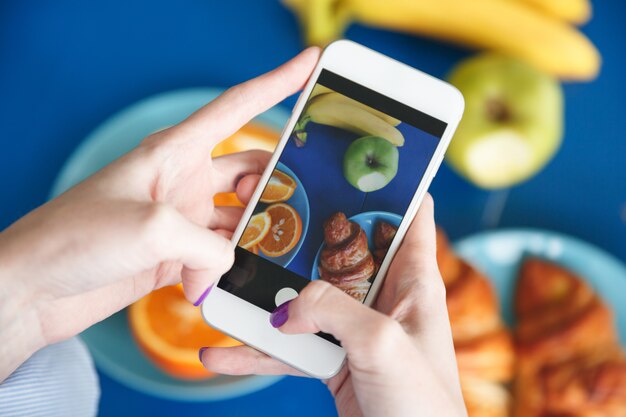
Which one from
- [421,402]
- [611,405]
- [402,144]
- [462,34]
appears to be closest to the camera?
[421,402]

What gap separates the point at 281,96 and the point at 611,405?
0.53 m

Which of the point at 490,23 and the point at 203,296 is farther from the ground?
the point at 490,23

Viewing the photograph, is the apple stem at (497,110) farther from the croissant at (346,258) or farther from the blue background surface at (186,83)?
the croissant at (346,258)

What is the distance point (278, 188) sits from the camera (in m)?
0.58

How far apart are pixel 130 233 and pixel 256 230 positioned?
5.9 inches

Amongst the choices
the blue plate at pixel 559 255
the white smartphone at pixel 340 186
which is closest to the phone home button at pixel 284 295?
the white smartphone at pixel 340 186

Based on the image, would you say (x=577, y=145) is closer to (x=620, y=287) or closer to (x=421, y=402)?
(x=620, y=287)

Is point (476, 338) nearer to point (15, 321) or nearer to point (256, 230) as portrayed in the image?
point (256, 230)

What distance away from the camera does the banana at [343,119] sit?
569mm

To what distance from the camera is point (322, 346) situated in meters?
0.53

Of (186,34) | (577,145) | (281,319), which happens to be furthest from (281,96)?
(577,145)

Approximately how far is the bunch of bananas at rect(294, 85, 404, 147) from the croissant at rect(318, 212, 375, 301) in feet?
0.26

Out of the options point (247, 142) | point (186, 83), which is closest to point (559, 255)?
point (247, 142)

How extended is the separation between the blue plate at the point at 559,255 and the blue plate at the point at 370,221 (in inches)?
11.7
